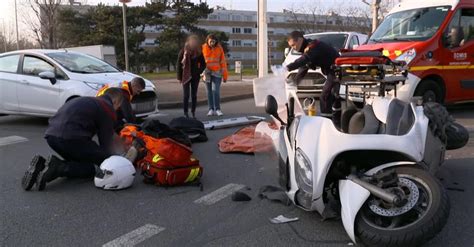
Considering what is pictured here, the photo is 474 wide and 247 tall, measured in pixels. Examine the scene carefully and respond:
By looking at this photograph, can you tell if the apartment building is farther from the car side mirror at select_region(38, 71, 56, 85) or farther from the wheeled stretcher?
the wheeled stretcher

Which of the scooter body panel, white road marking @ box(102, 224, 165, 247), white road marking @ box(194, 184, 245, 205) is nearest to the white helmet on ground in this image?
white road marking @ box(194, 184, 245, 205)

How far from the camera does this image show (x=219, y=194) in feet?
15.8

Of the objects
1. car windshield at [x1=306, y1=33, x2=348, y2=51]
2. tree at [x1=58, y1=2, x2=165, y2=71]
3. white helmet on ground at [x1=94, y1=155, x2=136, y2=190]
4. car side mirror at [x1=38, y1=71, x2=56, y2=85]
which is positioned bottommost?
white helmet on ground at [x1=94, y1=155, x2=136, y2=190]

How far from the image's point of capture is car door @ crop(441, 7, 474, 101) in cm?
909

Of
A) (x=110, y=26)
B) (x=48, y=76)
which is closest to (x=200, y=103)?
(x=48, y=76)

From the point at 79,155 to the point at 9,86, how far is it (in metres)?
5.15

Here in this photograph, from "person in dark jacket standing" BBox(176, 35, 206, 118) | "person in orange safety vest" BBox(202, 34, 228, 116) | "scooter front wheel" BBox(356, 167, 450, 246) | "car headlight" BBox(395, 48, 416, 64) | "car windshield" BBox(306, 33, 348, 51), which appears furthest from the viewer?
"car windshield" BBox(306, 33, 348, 51)

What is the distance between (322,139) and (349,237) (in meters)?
0.78

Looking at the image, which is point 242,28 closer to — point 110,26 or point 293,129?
Answer: point 110,26

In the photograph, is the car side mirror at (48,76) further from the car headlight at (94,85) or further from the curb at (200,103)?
the curb at (200,103)

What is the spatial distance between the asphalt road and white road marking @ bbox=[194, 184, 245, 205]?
40mm

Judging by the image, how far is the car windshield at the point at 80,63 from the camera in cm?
916

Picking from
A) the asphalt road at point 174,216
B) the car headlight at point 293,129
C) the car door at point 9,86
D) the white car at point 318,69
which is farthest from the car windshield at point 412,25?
the car door at point 9,86

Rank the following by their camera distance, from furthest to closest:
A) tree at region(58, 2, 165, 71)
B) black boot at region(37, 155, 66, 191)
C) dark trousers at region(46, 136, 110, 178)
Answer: tree at region(58, 2, 165, 71), dark trousers at region(46, 136, 110, 178), black boot at region(37, 155, 66, 191)
